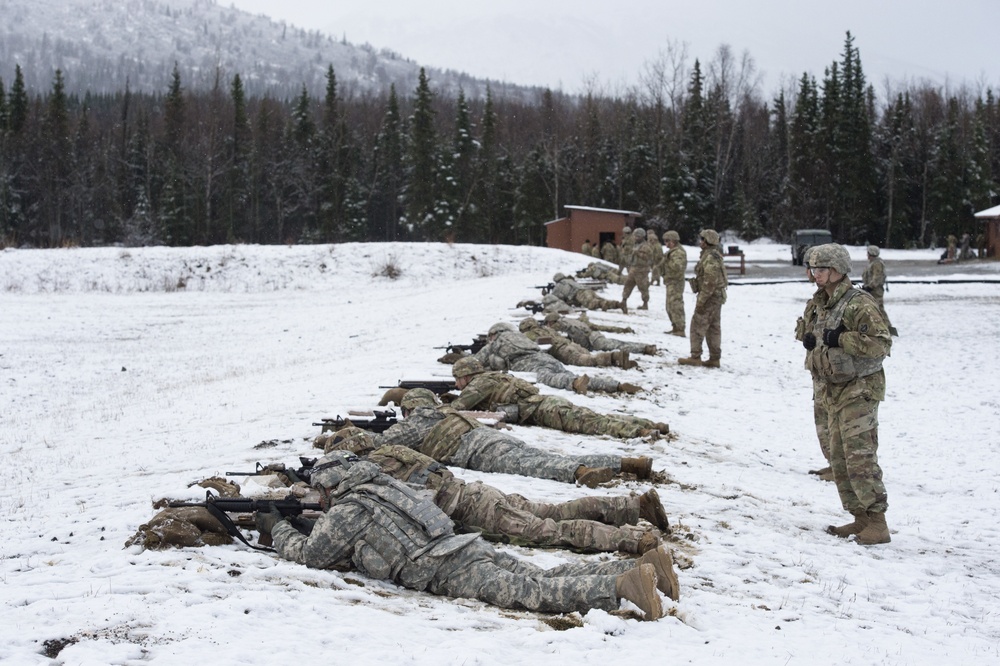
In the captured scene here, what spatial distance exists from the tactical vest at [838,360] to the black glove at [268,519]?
450 centimetres

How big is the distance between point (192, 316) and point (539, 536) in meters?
24.2

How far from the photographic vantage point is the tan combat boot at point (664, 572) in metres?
5.15

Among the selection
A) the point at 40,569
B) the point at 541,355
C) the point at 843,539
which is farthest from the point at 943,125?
the point at 40,569

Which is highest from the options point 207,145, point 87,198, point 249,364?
point 207,145

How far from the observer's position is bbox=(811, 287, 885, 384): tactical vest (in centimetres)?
709

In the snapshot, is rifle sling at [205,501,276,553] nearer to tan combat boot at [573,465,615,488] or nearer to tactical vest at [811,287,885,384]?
tan combat boot at [573,465,615,488]

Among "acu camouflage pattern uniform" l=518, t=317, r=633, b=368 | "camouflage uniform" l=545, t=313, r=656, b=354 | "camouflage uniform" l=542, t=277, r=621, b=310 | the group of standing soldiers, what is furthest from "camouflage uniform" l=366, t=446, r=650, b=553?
"camouflage uniform" l=542, t=277, r=621, b=310

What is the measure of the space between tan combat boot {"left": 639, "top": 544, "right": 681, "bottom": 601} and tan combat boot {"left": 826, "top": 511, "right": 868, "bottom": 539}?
2624mm

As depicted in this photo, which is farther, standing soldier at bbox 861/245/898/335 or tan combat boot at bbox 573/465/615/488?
standing soldier at bbox 861/245/898/335

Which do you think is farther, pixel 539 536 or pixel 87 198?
pixel 87 198

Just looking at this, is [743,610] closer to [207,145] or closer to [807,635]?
[807,635]

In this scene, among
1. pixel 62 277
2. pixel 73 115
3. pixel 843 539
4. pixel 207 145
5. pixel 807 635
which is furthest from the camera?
pixel 73 115

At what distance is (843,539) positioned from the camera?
7.14 m

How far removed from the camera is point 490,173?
233ft
